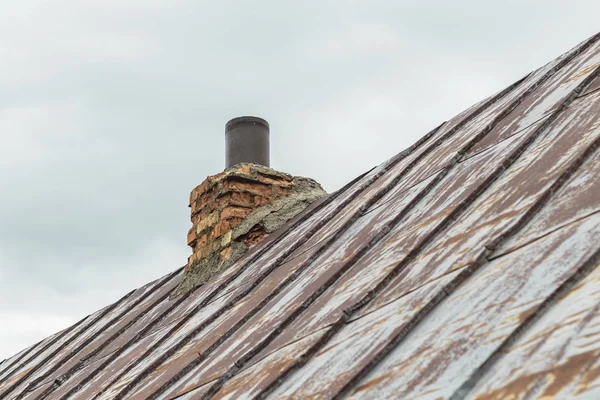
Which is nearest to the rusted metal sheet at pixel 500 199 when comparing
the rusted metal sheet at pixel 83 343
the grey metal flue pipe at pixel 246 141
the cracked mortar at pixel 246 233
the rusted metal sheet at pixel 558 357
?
the rusted metal sheet at pixel 558 357

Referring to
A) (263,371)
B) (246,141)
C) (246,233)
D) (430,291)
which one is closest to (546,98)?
(430,291)

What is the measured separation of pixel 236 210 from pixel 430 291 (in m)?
4.59

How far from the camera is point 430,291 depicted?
285cm

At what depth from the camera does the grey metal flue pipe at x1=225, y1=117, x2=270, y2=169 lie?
827 centimetres

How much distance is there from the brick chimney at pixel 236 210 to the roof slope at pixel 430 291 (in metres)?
0.63

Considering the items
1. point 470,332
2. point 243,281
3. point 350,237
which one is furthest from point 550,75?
point 470,332

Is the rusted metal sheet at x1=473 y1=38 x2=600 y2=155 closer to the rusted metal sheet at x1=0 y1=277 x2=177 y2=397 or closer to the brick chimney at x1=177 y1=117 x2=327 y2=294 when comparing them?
the brick chimney at x1=177 y1=117 x2=327 y2=294

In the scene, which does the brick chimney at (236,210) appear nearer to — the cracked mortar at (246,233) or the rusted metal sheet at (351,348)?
the cracked mortar at (246,233)

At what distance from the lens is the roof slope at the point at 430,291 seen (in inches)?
86.2

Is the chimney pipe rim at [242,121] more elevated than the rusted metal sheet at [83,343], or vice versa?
the chimney pipe rim at [242,121]

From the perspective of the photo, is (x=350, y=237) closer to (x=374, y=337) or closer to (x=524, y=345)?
(x=374, y=337)

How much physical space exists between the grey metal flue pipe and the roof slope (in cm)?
202

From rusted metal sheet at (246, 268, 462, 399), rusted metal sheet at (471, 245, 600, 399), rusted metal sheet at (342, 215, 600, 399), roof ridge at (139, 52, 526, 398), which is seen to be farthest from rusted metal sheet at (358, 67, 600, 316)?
rusted metal sheet at (471, 245, 600, 399)

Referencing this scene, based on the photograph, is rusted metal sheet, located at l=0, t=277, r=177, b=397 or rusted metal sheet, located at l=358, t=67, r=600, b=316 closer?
rusted metal sheet, located at l=358, t=67, r=600, b=316
